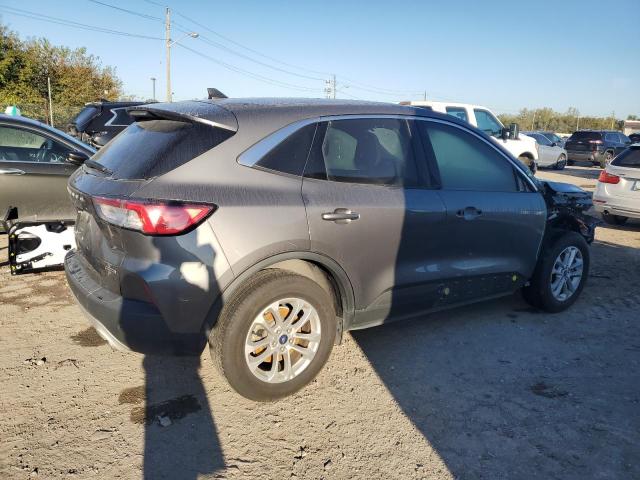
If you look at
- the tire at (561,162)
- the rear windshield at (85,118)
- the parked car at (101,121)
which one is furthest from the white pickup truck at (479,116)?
the tire at (561,162)

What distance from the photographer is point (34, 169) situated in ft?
17.0

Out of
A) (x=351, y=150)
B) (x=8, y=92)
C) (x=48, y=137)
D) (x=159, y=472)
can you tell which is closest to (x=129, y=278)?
(x=159, y=472)

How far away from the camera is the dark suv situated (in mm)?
2602

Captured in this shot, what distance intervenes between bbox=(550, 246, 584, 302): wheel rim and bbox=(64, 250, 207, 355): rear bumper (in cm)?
333

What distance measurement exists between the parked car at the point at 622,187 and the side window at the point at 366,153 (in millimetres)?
6336

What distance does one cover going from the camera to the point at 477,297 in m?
3.97

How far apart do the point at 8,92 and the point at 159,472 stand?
105ft

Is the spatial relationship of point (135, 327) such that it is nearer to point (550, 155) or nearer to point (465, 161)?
point (465, 161)

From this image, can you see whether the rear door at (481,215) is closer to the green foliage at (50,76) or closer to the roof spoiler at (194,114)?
the roof spoiler at (194,114)

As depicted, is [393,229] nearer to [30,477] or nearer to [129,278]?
[129,278]

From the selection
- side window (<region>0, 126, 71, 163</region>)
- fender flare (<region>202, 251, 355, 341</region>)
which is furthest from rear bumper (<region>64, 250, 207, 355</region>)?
side window (<region>0, 126, 71, 163</region>)

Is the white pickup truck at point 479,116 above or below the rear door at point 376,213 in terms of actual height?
above

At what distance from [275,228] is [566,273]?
10.3ft

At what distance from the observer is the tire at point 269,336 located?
2752 millimetres
